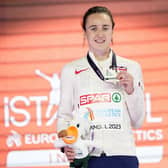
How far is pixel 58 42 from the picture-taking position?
492cm

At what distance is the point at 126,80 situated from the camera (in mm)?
2314

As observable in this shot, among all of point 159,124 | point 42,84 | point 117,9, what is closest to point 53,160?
point 42,84

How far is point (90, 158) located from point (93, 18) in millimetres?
648

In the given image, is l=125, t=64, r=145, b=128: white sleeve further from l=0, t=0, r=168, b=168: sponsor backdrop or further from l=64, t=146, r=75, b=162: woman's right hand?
l=0, t=0, r=168, b=168: sponsor backdrop

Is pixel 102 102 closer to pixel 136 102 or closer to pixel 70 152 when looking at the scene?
pixel 136 102

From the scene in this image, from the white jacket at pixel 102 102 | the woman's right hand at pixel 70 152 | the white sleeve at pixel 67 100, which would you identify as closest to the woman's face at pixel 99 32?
the white jacket at pixel 102 102

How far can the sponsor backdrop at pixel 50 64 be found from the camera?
489 centimetres

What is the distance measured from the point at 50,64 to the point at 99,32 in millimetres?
2542

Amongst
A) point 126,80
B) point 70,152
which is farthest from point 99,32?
point 70,152

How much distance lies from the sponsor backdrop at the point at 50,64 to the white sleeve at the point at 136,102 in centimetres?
250

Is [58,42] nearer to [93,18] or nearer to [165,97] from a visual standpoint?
[165,97]

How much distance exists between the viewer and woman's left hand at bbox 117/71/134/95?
2314 mm

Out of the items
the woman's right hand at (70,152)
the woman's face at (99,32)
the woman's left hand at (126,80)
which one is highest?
the woman's face at (99,32)

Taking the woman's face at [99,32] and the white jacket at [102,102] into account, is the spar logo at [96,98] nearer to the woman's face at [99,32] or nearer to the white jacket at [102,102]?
the white jacket at [102,102]
